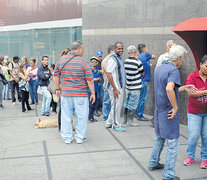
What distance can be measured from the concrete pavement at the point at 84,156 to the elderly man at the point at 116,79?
1.09 ft

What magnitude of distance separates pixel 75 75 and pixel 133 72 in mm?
1590

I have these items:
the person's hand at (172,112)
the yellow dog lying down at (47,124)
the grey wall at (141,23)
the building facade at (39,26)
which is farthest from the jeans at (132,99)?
the building facade at (39,26)

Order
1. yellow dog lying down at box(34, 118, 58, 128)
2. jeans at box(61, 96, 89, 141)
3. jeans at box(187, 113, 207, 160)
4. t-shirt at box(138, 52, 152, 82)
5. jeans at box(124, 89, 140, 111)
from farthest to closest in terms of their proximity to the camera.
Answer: t-shirt at box(138, 52, 152, 82) → yellow dog lying down at box(34, 118, 58, 128) → jeans at box(124, 89, 140, 111) → jeans at box(61, 96, 89, 141) → jeans at box(187, 113, 207, 160)

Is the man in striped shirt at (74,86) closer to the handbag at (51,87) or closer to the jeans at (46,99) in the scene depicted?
the handbag at (51,87)

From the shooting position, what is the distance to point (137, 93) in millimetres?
6766

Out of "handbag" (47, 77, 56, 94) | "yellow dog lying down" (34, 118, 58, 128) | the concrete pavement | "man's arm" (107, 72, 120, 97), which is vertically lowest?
the concrete pavement

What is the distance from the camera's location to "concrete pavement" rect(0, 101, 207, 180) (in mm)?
4473

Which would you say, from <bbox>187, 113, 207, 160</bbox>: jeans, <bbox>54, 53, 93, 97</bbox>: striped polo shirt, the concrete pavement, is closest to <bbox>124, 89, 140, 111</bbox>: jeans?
the concrete pavement

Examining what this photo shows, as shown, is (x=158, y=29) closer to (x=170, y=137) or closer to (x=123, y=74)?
(x=123, y=74)

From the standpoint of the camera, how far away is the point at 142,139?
6094mm

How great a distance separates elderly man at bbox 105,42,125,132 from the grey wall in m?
1.57

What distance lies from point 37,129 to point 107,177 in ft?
9.84

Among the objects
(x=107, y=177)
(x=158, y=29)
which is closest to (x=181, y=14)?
(x=158, y=29)

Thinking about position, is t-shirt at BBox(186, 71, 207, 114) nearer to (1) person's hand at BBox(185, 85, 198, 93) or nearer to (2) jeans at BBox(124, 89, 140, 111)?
(1) person's hand at BBox(185, 85, 198, 93)
